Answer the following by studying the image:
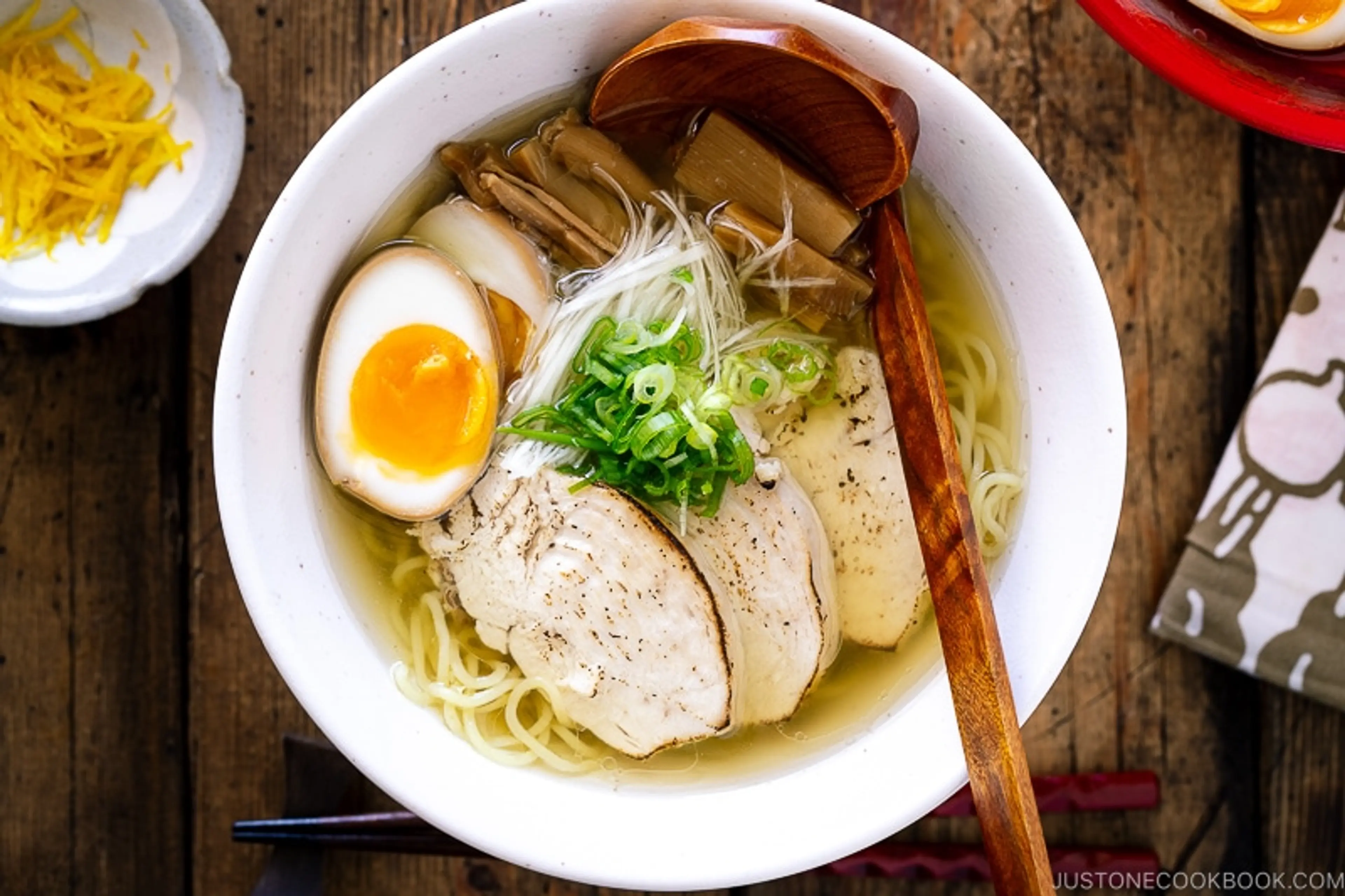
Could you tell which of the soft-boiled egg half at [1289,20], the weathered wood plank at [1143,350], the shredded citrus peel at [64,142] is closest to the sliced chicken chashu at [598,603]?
the weathered wood plank at [1143,350]

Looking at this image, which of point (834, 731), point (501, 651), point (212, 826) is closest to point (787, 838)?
point (834, 731)

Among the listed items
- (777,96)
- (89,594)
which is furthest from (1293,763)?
(89,594)

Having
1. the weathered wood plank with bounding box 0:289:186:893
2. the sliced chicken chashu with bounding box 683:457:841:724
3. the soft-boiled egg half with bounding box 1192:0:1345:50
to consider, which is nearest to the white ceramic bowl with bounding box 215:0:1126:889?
the sliced chicken chashu with bounding box 683:457:841:724

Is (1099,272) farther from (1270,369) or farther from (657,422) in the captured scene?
(657,422)

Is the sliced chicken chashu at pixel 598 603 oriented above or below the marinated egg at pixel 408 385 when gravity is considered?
below

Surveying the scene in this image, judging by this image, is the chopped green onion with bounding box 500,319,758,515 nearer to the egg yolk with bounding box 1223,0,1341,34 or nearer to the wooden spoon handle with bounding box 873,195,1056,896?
the wooden spoon handle with bounding box 873,195,1056,896

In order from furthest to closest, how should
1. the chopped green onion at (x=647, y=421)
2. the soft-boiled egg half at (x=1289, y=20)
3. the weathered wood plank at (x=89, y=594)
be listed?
the weathered wood plank at (x=89, y=594)
the soft-boiled egg half at (x=1289, y=20)
the chopped green onion at (x=647, y=421)

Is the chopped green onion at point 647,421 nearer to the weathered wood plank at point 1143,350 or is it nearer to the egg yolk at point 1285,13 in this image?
the weathered wood plank at point 1143,350

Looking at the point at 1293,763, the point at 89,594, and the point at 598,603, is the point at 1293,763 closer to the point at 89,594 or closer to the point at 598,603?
the point at 598,603
